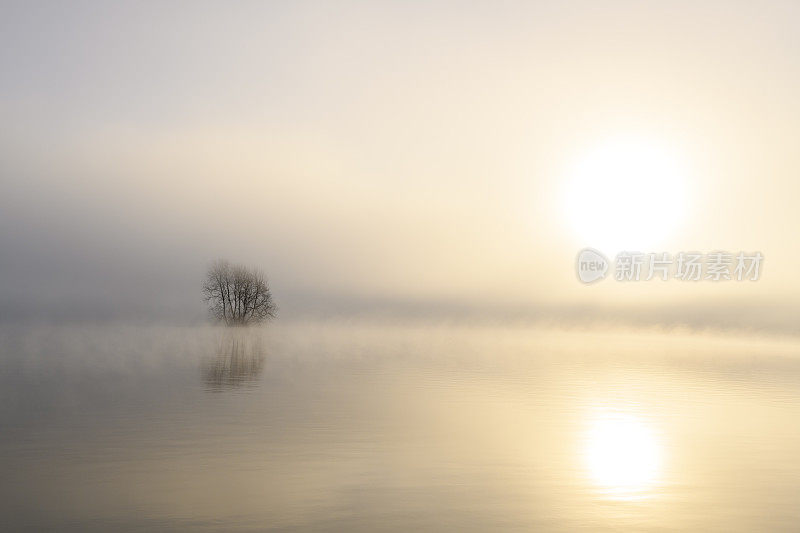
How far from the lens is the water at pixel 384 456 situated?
15.1 meters

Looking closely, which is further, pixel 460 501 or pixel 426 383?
pixel 426 383

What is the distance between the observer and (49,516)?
14250 millimetres

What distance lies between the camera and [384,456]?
21.0 m

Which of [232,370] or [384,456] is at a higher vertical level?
[384,456]

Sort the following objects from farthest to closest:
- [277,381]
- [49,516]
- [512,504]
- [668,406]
Result: 1. [277,381]
2. [668,406]
3. [512,504]
4. [49,516]

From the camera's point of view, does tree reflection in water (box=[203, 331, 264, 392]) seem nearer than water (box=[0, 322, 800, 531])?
No

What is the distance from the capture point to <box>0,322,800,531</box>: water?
1514cm

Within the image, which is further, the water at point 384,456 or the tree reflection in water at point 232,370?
Answer: the tree reflection in water at point 232,370

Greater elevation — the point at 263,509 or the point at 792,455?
the point at 263,509

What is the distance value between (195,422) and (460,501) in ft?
43.0

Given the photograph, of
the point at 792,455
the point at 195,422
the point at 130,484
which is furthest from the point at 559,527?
the point at 195,422

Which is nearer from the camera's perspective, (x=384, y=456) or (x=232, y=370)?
(x=384, y=456)

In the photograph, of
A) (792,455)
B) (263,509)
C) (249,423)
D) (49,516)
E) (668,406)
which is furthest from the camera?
(668,406)

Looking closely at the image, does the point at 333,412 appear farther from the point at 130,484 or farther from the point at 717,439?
the point at 717,439
